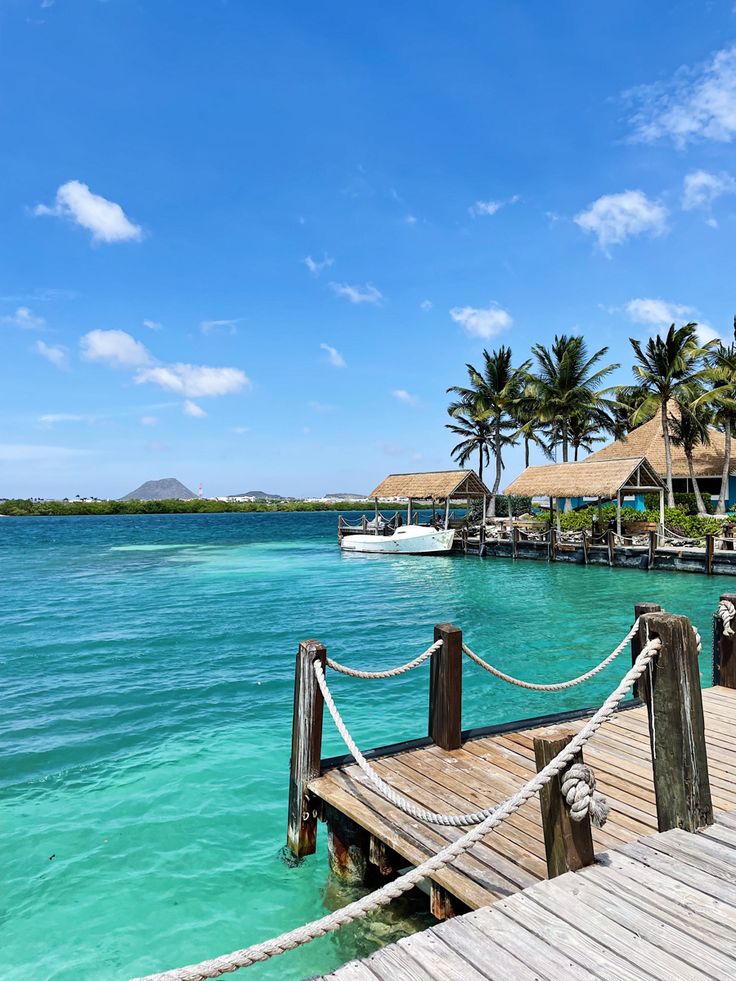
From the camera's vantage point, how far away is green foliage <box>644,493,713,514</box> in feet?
119

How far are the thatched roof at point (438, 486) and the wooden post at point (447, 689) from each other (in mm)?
31729

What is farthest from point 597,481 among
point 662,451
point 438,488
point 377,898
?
point 377,898

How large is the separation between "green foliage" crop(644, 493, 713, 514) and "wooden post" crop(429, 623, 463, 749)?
32.9 m

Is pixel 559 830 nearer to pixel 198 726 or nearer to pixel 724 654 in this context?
A: pixel 724 654

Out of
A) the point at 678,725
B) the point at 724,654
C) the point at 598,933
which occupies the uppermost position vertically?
the point at 678,725

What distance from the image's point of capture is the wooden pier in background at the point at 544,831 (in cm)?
282

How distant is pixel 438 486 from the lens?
38.5 metres

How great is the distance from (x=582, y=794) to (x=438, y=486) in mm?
35504

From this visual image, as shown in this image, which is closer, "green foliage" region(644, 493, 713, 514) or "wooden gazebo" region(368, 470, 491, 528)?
"green foliage" region(644, 493, 713, 514)

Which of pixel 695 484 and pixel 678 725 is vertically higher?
pixel 695 484

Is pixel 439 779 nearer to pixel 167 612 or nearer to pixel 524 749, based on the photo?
pixel 524 749

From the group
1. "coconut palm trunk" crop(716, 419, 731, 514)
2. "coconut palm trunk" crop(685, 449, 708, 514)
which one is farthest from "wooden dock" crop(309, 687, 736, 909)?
"coconut palm trunk" crop(685, 449, 708, 514)

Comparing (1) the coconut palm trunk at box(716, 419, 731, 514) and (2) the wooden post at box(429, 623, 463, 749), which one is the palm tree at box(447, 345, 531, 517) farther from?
(2) the wooden post at box(429, 623, 463, 749)

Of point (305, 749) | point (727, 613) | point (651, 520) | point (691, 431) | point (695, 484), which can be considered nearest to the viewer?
point (305, 749)
